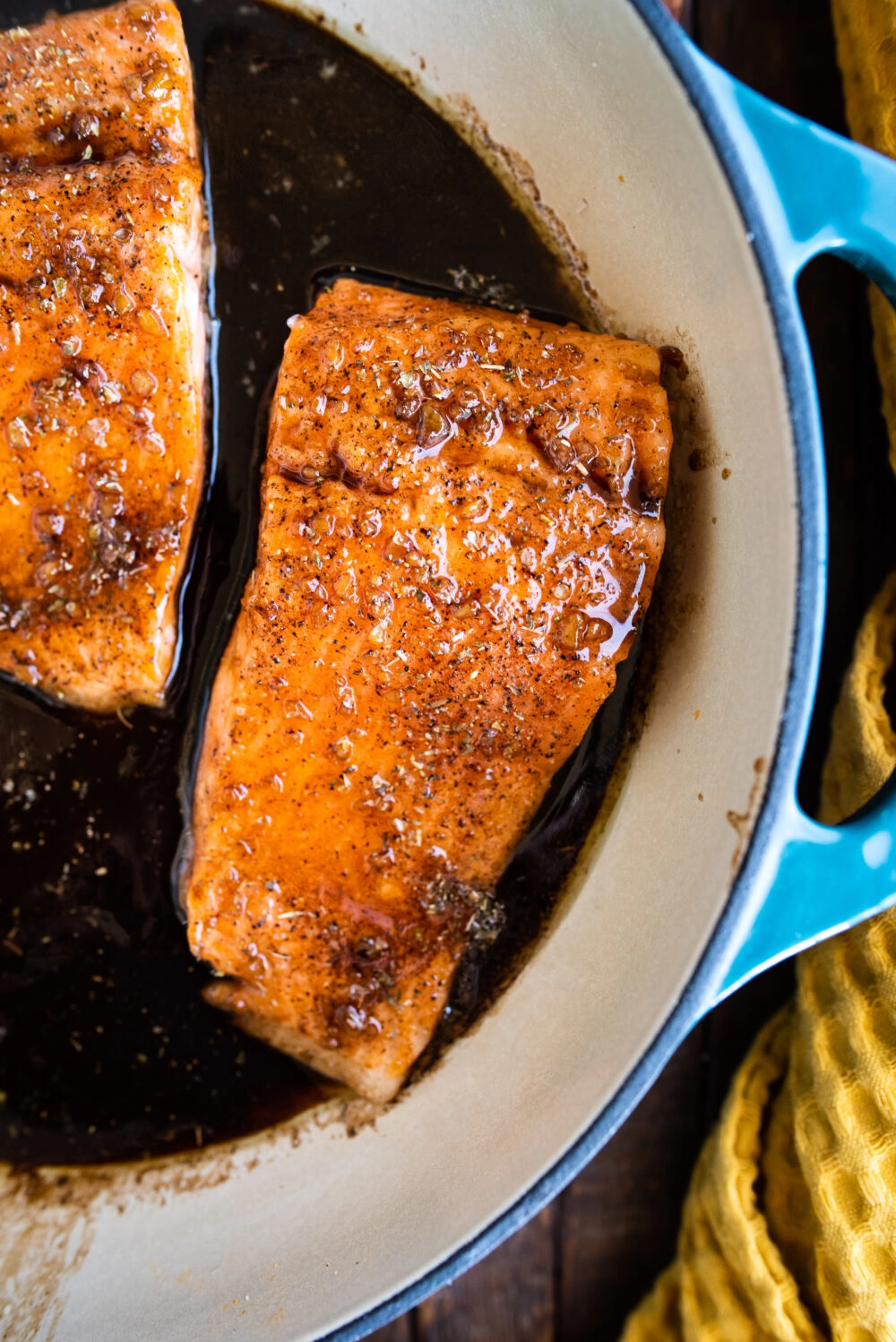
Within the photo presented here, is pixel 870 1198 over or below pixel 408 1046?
over

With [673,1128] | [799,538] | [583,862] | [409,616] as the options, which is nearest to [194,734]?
[409,616]

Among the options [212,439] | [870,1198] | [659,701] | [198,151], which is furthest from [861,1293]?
[198,151]

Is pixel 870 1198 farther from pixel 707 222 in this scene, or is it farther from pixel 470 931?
pixel 707 222

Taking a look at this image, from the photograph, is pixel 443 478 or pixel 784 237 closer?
pixel 784 237

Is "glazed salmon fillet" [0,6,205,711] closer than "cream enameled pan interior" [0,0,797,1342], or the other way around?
"cream enameled pan interior" [0,0,797,1342]

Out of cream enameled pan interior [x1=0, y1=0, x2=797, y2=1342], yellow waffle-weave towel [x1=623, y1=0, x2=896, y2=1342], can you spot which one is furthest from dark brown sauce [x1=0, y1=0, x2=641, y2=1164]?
yellow waffle-weave towel [x1=623, y1=0, x2=896, y2=1342]

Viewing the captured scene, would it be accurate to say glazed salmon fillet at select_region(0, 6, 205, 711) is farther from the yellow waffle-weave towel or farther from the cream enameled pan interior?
the yellow waffle-weave towel

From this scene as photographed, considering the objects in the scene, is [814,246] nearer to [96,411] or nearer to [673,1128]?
[96,411]
